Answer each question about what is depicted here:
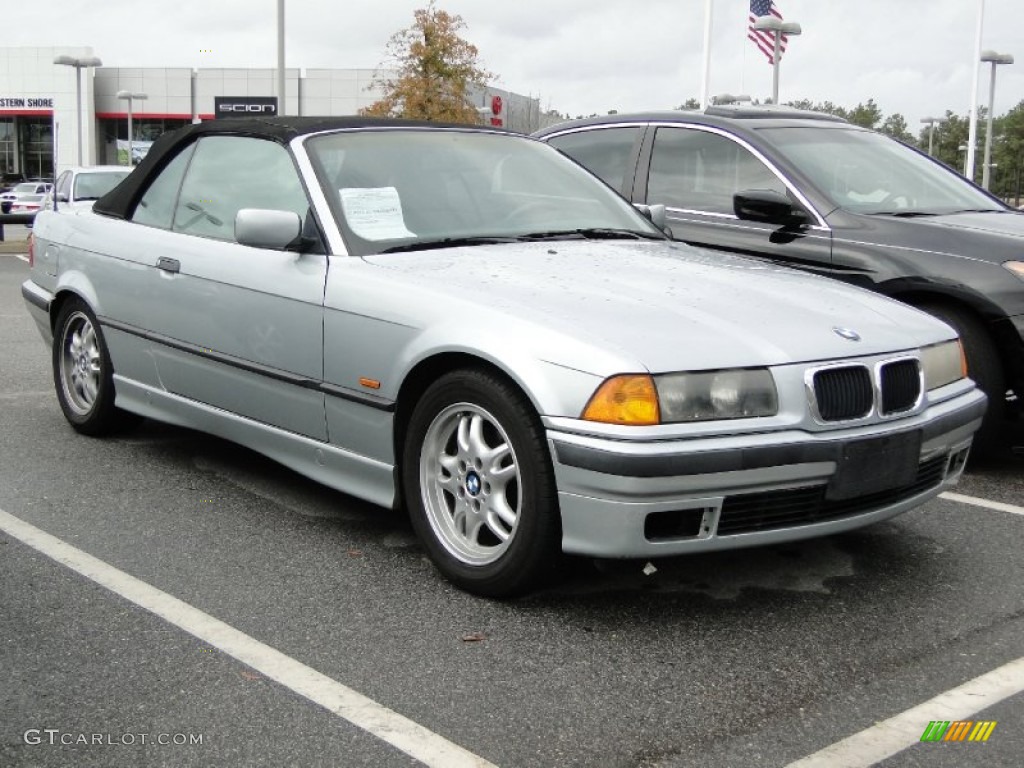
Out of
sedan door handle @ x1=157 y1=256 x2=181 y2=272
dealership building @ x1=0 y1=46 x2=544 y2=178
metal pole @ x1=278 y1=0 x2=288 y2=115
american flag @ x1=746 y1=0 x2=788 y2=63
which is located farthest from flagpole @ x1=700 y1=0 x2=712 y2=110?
dealership building @ x1=0 y1=46 x2=544 y2=178

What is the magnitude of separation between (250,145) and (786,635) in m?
2.94

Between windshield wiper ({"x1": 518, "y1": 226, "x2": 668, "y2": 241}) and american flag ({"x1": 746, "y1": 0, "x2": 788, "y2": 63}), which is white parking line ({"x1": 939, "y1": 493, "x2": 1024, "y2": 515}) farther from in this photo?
american flag ({"x1": 746, "y1": 0, "x2": 788, "y2": 63})

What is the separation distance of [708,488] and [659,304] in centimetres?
67

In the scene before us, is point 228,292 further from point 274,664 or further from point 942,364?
point 942,364

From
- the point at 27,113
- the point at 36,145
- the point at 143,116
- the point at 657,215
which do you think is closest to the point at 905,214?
the point at 657,215

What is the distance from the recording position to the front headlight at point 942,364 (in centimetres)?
405

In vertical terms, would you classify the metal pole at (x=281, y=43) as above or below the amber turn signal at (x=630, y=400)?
above

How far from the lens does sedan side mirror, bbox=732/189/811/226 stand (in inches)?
238

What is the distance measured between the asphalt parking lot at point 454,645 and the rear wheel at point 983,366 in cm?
71

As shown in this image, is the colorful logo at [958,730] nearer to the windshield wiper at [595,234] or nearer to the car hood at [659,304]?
the car hood at [659,304]

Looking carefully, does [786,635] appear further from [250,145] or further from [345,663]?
[250,145]

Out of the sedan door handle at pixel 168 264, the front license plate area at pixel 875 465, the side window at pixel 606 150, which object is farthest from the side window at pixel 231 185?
the side window at pixel 606 150

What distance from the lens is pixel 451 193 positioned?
15.4ft

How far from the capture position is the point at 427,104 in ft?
136
